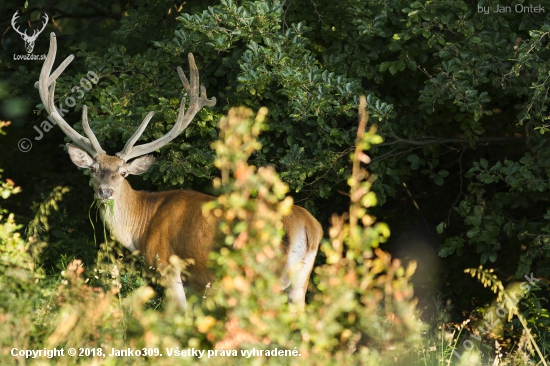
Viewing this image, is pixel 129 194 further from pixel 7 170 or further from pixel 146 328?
pixel 146 328

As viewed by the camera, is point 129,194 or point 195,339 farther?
point 129,194

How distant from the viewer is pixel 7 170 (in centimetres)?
1032

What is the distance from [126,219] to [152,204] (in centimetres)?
30

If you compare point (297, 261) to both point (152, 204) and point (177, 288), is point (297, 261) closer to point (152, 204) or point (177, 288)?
point (177, 288)

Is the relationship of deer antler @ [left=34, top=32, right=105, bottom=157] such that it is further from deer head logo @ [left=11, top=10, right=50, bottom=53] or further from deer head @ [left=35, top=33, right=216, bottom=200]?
deer head logo @ [left=11, top=10, right=50, bottom=53]

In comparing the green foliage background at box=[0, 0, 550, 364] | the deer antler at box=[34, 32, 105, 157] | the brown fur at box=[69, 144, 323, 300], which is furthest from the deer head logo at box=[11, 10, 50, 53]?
the brown fur at box=[69, 144, 323, 300]

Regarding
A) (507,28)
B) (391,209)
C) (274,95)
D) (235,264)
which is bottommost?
(391,209)

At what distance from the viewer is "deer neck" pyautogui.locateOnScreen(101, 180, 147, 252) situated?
7.28 meters

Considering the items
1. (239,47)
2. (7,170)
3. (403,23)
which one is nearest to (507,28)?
(403,23)

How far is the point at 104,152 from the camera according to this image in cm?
732

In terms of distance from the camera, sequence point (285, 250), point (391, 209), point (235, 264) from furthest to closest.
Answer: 1. point (391, 209)
2. point (285, 250)
3. point (235, 264)

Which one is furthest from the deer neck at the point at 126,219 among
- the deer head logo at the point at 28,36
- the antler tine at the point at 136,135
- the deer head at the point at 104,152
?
the deer head logo at the point at 28,36

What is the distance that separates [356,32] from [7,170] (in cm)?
509

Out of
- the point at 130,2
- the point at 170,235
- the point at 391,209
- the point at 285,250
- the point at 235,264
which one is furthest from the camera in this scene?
the point at 130,2
